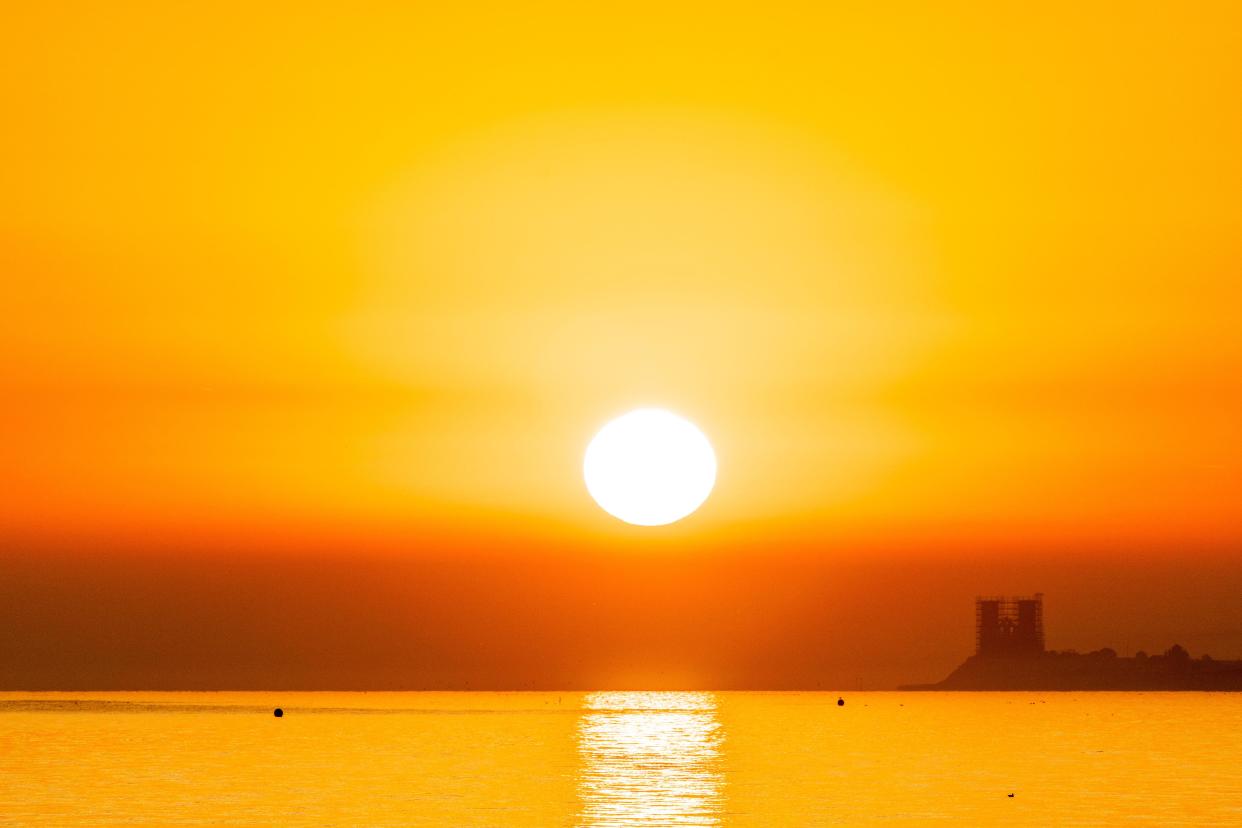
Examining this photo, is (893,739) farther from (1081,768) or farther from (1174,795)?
(1174,795)

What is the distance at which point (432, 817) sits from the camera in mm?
83938

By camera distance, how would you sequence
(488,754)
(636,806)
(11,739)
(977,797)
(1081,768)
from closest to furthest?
1. (636,806)
2. (977,797)
3. (1081,768)
4. (488,754)
5. (11,739)

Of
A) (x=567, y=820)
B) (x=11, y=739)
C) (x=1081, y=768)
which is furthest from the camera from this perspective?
(x=11, y=739)

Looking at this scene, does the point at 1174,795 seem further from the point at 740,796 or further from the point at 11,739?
the point at 11,739

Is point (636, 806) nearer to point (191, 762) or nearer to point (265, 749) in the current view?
point (191, 762)

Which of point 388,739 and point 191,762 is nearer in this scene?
point 191,762

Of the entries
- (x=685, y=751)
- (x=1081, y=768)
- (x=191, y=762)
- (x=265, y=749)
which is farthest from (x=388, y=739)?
(x=1081, y=768)

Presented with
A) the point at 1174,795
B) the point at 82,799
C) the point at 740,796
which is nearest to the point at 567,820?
the point at 740,796

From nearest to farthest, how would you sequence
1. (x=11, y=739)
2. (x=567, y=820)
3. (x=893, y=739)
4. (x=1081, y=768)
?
(x=567, y=820) → (x=1081, y=768) → (x=11, y=739) → (x=893, y=739)

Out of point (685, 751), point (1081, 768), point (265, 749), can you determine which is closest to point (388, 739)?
point (265, 749)

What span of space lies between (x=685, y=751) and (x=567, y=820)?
78056 millimetres

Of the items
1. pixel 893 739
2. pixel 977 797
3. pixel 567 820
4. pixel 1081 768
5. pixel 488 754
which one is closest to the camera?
pixel 567 820

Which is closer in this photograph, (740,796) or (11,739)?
(740,796)

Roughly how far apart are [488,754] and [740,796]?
5662 cm
